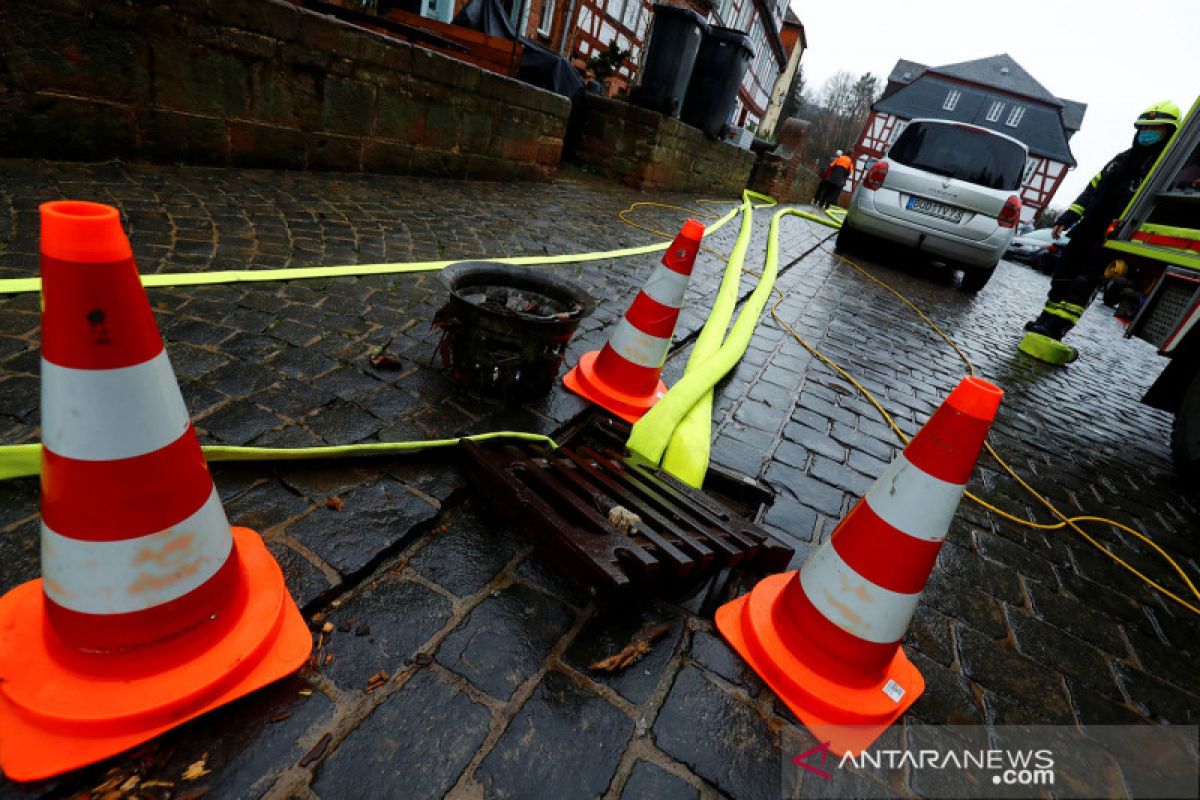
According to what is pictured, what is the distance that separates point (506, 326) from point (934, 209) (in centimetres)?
763

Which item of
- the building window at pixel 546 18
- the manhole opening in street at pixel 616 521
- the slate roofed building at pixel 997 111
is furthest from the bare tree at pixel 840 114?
the manhole opening in street at pixel 616 521

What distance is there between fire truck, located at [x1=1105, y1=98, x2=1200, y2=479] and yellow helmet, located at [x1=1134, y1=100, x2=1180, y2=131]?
0.53m

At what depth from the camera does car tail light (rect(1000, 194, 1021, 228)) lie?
7.36 metres

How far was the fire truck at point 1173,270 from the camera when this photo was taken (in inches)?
156

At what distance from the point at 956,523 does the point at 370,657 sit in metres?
2.56

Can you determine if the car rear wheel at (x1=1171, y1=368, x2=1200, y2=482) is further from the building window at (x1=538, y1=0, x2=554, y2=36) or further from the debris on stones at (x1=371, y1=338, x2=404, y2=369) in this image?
the building window at (x1=538, y1=0, x2=554, y2=36)

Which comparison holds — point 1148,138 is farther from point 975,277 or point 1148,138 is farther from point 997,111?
point 997,111

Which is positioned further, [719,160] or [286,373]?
[719,160]

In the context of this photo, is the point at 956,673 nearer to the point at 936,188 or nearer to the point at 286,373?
the point at 286,373

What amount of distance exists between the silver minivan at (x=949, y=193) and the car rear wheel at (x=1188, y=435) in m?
4.24

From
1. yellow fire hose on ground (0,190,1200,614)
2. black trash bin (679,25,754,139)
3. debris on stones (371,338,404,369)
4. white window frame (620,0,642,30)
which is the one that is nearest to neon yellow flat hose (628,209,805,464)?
yellow fire hose on ground (0,190,1200,614)

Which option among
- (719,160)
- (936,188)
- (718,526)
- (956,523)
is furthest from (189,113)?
(719,160)

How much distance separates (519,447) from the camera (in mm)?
2240

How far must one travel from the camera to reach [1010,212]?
743cm
